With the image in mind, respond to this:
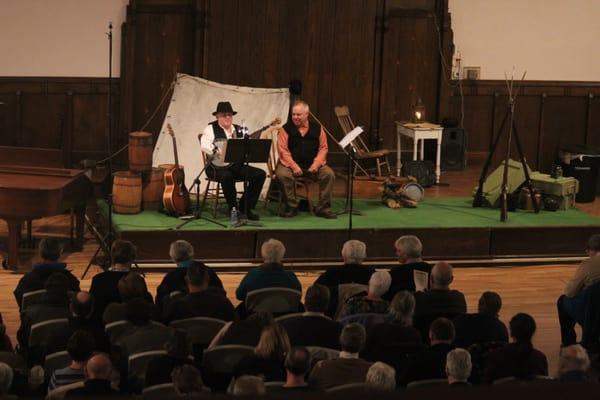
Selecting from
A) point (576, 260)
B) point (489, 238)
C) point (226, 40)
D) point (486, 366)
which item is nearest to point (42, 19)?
point (226, 40)

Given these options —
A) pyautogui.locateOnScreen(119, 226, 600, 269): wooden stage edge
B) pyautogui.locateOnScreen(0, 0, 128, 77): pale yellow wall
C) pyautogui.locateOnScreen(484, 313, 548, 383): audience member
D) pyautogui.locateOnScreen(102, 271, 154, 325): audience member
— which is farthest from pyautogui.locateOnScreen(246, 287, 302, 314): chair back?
pyautogui.locateOnScreen(0, 0, 128, 77): pale yellow wall

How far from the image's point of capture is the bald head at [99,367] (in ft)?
11.3

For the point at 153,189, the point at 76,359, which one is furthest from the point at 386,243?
the point at 76,359

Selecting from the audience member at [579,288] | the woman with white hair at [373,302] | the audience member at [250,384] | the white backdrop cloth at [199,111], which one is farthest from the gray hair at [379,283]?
the white backdrop cloth at [199,111]

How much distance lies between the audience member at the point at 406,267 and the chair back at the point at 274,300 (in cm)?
55

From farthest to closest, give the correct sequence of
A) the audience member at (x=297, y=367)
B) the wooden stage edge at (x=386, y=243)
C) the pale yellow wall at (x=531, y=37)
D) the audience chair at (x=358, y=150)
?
the pale yellow wall at (x=531, y=37) < the audience chair at (x=358, y=150) < the wooden stage edge at (x=386, y=243) < the audience member at (x=297, y=367)

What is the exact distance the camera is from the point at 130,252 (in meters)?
5.50

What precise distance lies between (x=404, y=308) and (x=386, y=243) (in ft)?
12.1

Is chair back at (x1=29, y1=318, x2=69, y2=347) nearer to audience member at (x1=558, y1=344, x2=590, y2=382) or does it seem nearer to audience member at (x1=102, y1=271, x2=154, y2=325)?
audience member at (x1=102, y1=271, x2=154, y2=325)

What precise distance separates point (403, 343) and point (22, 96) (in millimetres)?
7044

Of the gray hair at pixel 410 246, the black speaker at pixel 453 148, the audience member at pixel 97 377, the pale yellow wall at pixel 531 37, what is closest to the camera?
the audience member at pixel 97 377

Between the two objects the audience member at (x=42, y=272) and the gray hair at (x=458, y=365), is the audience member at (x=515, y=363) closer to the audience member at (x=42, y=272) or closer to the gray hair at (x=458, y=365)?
the gray hair at (x=458, y=365)

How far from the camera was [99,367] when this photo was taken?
136 inches

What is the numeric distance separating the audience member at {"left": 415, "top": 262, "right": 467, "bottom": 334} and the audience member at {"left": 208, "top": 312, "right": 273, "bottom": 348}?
1016 millimetres
